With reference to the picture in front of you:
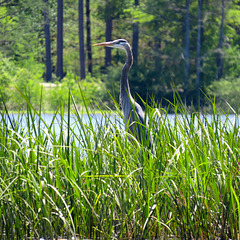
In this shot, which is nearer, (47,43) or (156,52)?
(156,52)

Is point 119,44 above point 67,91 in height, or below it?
above

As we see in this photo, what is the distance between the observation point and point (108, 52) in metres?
21.7

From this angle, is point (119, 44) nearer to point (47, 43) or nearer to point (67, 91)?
point (67, 91)

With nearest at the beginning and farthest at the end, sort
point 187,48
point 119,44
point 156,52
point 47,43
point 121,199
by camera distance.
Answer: point 121,199 → point 119,44 → point 187,48 → point 156,52 → point 47,43

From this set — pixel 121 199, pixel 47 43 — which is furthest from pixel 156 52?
pixel 121 199

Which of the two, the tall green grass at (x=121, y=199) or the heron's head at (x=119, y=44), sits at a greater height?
the heron's head at (x=119, y=44)

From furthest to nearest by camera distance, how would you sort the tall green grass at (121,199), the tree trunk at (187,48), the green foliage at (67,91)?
the tree trunk at (187,48) → the green foliage at (67,91) → the tall green grass at (121,199)

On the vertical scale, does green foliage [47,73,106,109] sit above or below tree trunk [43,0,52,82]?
below

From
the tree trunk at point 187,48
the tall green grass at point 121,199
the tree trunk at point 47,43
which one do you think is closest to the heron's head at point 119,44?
the tall green grass at point 121,199

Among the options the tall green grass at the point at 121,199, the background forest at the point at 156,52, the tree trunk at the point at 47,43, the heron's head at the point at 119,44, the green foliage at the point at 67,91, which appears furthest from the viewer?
the tree trunk at the point at 47,43

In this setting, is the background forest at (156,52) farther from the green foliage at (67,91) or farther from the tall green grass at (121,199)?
the tall green grass at (121,199)

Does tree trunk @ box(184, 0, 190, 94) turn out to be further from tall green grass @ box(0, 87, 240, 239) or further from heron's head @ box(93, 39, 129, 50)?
tall green grass @ box(0, 87, 240, 239)

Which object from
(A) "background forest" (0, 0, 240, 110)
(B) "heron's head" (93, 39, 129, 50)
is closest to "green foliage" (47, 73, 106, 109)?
(A) "background forest" (0, 0, 240, 110)

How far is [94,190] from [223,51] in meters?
15.0
